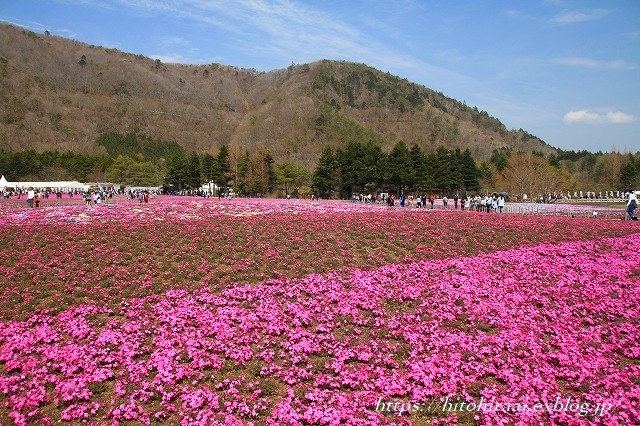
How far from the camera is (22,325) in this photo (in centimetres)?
1110

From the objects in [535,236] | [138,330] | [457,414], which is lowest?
[457,414]

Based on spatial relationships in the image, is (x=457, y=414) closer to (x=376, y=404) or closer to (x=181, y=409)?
(x=376, y=404)

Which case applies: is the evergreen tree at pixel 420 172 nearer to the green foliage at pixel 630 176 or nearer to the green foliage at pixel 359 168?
the green foliage at pixel 359 168

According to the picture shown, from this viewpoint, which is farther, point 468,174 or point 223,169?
point 223,169

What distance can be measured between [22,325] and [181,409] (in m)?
6.02

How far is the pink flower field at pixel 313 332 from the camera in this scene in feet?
27.0

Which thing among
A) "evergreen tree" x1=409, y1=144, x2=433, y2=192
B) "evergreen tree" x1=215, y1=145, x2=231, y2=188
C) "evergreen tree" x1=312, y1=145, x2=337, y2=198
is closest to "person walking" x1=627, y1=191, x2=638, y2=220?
"evergreen tree" x1=409, y1=144, x2=433, y2=192

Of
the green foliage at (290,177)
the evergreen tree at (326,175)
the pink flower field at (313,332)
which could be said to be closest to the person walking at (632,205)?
the pink flower field at (313,332)

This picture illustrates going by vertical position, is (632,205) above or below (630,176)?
below

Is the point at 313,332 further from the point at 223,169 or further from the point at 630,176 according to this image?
the point at 630,176

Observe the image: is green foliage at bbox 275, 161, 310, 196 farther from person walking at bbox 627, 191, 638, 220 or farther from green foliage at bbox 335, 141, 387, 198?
person walking at bbox 627, 191, 638, 220

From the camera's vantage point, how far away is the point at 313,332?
11281 mm

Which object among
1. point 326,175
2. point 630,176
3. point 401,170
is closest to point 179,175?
point 326,175

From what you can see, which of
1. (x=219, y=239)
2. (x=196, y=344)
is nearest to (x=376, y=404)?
(x=196, y=344)
